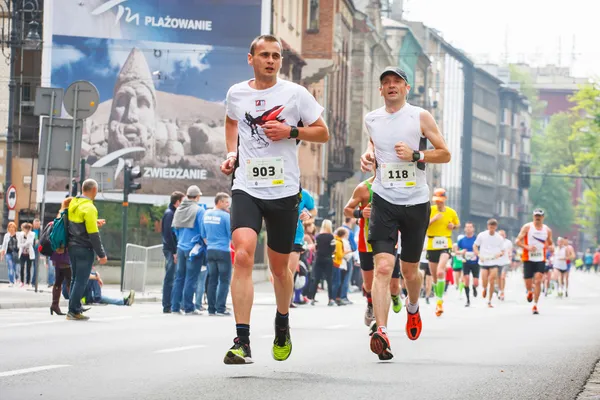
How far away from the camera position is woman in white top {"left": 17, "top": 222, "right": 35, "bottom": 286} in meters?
34.4

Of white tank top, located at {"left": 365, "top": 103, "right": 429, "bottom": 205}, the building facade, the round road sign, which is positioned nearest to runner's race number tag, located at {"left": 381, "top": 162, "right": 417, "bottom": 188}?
white tank top, located at {"left": 365, "top": 103, "right": 429, "bottom": 205}

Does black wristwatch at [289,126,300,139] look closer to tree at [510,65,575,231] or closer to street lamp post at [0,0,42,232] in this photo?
street lamp post at [0,0,42,232]

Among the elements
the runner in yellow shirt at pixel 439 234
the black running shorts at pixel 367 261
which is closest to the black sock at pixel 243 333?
the black running shorts at pixel 367 261

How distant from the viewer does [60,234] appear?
17.5 meters

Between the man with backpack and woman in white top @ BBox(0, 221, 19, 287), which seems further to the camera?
woman in white top @ BBox(0, 221, 19, 287)

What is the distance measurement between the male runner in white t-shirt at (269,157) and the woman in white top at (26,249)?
2557cm

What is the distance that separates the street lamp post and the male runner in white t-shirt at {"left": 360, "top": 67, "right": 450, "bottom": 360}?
43.0 m

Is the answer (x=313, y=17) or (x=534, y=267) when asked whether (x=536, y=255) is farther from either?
(x=313, y=17)

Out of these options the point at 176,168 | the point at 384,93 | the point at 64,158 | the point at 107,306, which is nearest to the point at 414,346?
the point at 384,93

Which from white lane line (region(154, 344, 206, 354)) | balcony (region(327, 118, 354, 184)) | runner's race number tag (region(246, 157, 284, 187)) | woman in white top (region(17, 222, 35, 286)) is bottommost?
white lane line (region(154, 344, 206, 354))

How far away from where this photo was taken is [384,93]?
11.0m

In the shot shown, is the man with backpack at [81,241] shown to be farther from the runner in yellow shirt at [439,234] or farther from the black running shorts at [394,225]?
the black running shorts at [394,225]

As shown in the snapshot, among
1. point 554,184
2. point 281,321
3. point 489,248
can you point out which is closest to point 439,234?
point 489,248

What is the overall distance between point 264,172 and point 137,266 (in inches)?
839
